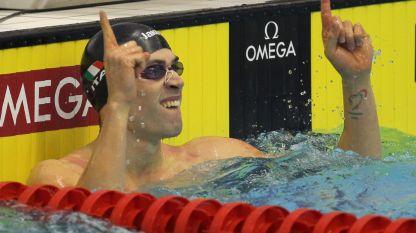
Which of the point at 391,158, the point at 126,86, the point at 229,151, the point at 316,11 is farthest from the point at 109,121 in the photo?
the point at 316,11

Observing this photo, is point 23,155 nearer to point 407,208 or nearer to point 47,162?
point 47,162

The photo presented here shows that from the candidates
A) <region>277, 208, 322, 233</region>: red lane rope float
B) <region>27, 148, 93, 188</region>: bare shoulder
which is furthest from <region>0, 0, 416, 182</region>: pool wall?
<region>277, 208, 322, 233</region>: red lane rope float

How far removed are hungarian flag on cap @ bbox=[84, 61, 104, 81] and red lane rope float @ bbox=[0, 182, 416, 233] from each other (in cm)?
60

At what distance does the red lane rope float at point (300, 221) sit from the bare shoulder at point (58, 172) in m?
0.92

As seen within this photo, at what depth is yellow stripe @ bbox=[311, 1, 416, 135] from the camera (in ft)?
→ 19.7

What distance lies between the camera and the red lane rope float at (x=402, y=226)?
11.9ft

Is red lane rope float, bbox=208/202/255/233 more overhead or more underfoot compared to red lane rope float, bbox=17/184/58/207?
more underfoot

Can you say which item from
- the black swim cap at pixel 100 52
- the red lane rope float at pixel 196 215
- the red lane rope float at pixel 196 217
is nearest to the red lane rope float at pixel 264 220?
the red lane rope float at pixel 196 215

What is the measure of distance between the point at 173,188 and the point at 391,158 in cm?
110

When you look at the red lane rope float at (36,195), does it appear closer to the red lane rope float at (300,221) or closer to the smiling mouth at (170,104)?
the smiling mouth at (170,104)

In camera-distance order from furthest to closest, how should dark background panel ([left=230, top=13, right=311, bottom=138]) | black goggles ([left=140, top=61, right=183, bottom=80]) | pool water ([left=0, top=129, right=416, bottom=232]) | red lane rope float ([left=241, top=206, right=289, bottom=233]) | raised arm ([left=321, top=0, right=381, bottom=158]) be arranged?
1. dark background panel ([left=230, top=13, right=311, bottom=138])
2. raised arm ([left=321, top=0, right=381, bottom=158])
3. black goggles ([left=140, top=61, right=183, bottom=80])
4. pool water ([left=0, top=129, right=416, bottom=232])
5. red lane rope float ([left=241, top=206, right=289, bottom=233])

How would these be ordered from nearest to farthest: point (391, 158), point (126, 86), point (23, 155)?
1. point (126, 86)
2. point (23, 155)
3. point (391, 158)

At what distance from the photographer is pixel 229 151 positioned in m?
4.93

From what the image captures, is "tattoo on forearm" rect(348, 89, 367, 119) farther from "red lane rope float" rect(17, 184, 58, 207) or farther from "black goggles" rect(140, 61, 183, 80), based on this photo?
"red lane rope float" rect(17, 184, 58, 207)
